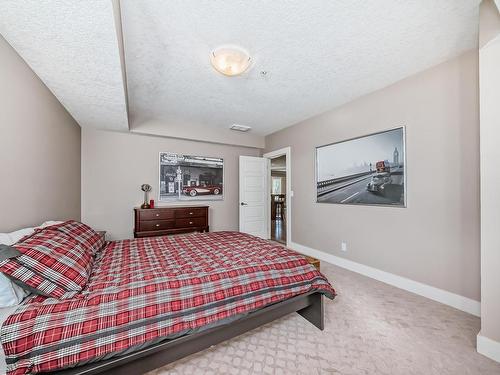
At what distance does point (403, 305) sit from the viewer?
215 centimetres

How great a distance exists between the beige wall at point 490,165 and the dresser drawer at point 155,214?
3.76 meters

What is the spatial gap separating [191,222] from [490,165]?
3.75m

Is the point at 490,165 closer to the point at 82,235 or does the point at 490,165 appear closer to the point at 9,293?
the point at 9,293

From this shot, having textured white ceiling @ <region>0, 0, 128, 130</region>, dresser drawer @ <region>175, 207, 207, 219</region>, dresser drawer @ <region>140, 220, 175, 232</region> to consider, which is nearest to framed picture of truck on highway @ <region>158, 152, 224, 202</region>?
dresser drawer @ <region>175, 207, 207, 219</region>

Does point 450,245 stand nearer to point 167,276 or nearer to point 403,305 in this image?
point 403,305

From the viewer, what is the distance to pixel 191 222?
3.88 metres

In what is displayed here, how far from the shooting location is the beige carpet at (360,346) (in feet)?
4.60

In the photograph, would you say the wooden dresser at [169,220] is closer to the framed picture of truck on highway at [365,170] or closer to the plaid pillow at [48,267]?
the plaid pillow at [48,267]

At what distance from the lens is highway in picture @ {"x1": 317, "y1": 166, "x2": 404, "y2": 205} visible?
2564 millimetres

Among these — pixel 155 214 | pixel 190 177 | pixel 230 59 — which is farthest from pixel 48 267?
pixel 190 177

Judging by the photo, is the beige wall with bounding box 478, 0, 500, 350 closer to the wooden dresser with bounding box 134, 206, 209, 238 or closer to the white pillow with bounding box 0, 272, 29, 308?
the white pillow with bounding box 0, 272, 29, 308

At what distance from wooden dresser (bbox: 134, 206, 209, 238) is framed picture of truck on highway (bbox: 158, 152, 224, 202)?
456 millimetres

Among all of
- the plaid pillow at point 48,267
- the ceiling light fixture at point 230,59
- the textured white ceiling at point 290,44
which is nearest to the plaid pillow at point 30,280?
the plaid pillow at point 48,267

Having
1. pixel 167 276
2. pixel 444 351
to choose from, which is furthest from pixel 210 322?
pixel 444 351
